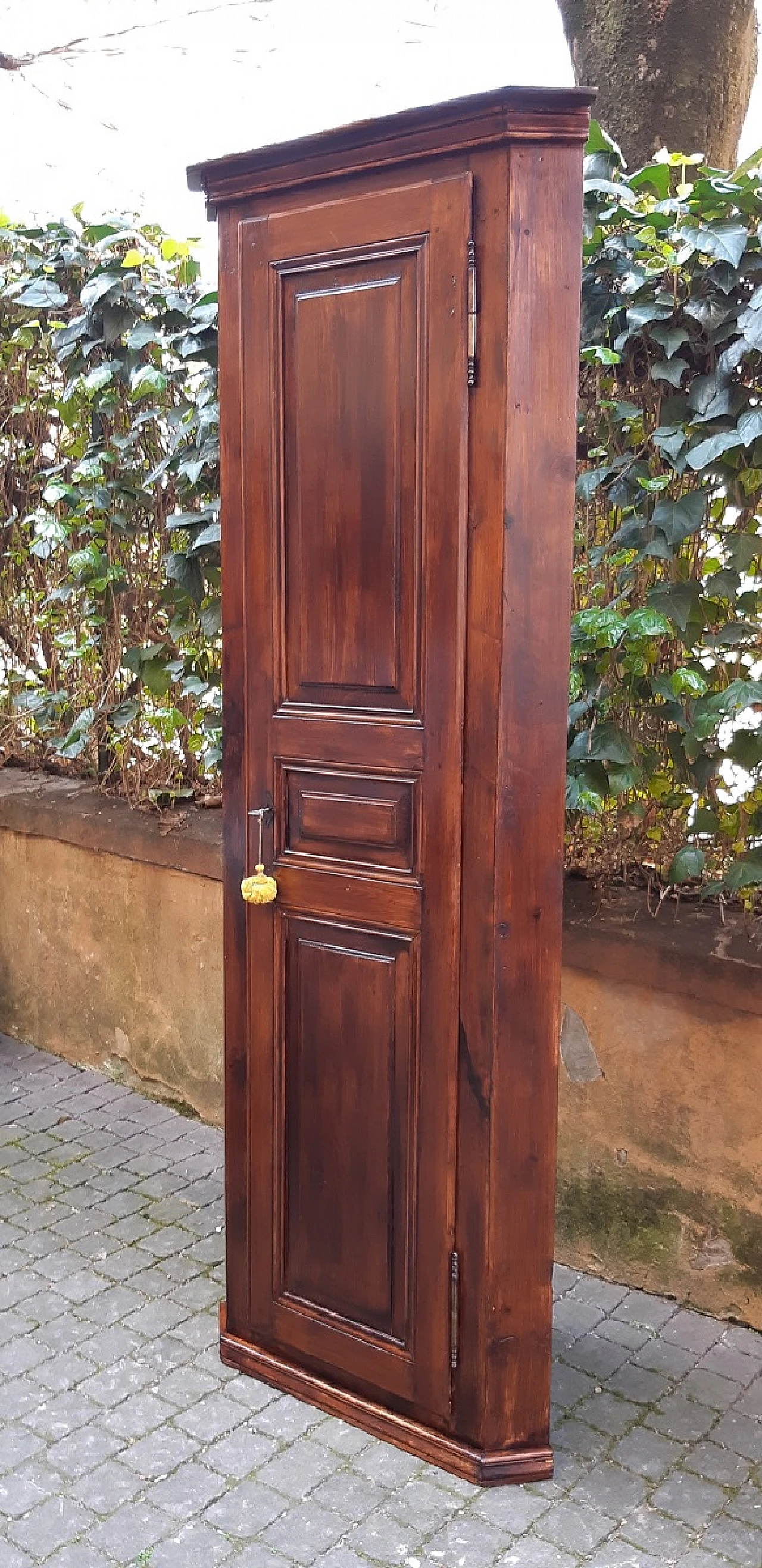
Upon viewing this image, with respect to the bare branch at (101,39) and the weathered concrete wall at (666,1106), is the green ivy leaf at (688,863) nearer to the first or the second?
the weathered concrete wall at (666,1106)

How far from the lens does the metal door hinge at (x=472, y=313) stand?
7.14ft

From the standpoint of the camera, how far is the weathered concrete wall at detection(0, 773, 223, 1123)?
4.17 metres

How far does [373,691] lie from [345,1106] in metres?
0.90

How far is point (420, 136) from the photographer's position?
85.7 inches

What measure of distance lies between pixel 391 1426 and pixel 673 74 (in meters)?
4.24

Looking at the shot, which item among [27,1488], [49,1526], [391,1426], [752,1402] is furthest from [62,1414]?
[752,1402]

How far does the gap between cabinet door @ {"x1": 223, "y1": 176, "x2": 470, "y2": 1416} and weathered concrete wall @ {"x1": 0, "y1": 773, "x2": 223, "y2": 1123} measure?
4.47 feet

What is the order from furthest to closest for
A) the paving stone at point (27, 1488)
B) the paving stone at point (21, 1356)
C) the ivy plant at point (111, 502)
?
the ivy plant at point (111, 502) < the paving stone at point (21, 1356) < the paving stone at point (27, 1488)

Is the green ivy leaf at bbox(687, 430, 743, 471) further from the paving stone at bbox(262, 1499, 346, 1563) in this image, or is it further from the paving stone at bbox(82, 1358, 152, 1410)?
the paving stone at bbox(82, 1358, 152, 1410)

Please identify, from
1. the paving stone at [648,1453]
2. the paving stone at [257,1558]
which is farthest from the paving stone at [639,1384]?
the paving stone at [257,1558]

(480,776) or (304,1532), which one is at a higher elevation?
(480,776)

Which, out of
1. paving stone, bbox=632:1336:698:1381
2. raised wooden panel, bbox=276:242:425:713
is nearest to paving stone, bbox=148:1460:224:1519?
paving stone, bbox=632:1336:698:1381

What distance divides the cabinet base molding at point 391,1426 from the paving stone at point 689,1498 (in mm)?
227

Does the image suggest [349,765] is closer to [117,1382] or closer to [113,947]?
[117,1382]
